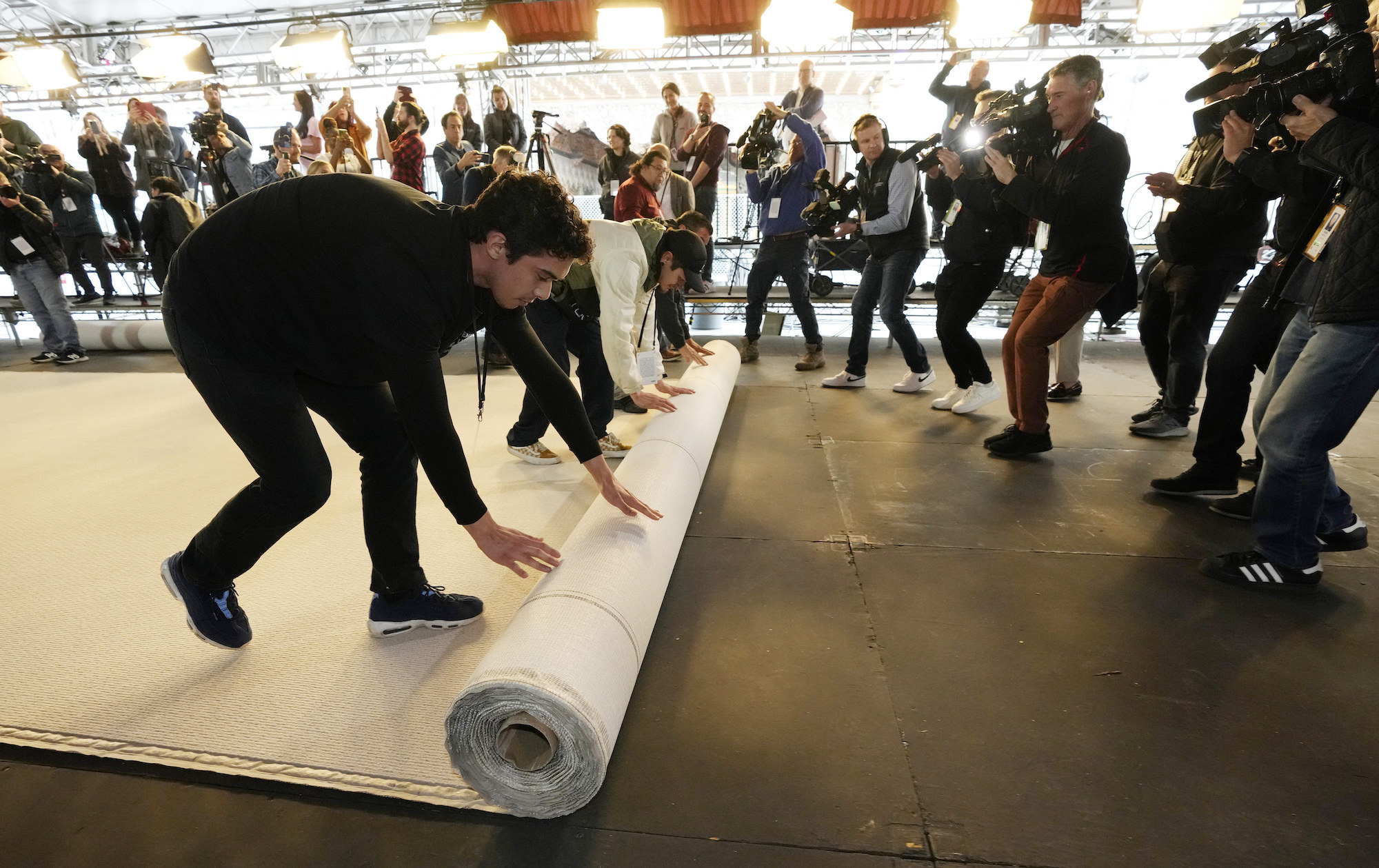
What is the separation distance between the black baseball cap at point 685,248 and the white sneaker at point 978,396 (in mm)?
1939

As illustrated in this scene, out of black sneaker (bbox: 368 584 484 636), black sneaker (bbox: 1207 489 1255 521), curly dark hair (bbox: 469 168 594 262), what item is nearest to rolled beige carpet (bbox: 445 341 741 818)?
black sneaker (bbox: 368 584 484 636)

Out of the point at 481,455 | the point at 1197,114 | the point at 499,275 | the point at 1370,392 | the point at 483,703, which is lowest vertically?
the point at 481,455

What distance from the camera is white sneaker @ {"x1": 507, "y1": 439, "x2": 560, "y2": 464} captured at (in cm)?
304

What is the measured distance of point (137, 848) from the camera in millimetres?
1170

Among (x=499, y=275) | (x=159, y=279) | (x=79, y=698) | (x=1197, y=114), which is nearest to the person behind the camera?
(x=499, y=275)

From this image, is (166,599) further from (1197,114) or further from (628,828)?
(1197,114)

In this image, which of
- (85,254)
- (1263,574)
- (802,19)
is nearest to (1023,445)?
(1263,574)

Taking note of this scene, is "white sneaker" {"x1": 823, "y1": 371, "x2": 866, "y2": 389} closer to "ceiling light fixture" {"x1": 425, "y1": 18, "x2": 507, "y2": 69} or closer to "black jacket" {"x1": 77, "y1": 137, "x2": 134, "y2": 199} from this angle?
"ceiling light fixture" {"x1": 425, "y1": 18, "x2": 507, "y2": 69}

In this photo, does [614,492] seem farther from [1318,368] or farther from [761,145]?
[761,145]

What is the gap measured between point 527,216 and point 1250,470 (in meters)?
3.16

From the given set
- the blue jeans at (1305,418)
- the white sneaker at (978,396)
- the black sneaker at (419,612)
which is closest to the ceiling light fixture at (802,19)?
the white sneaker at (978,396)

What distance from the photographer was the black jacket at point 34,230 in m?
5.02

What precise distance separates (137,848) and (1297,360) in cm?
290

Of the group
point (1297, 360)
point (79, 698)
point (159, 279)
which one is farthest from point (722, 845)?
point (159, 279)
